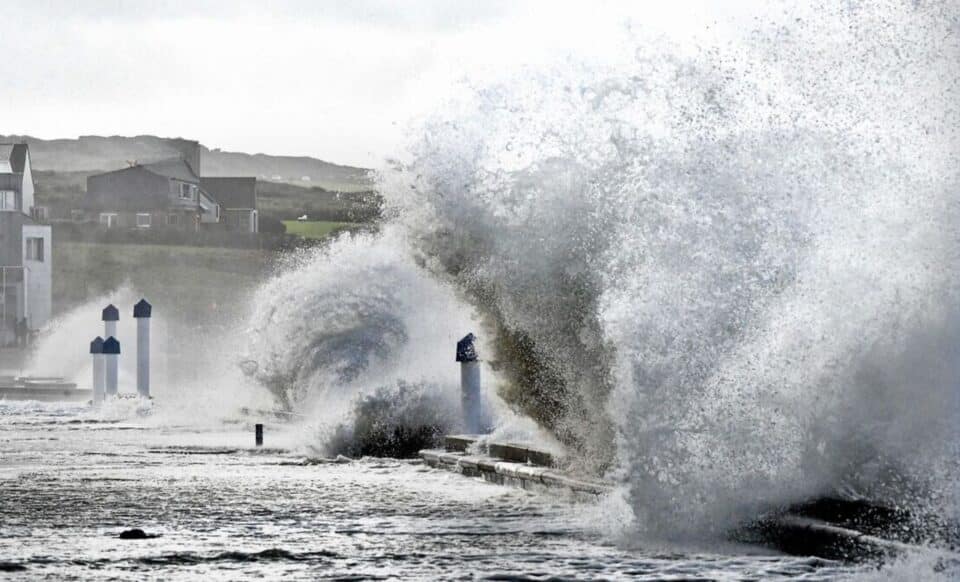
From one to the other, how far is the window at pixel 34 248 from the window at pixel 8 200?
1.74 m

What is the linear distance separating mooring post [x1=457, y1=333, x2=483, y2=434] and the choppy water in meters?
1.11

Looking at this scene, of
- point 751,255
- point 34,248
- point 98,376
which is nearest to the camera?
point 751,255

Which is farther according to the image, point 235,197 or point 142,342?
point 235,197

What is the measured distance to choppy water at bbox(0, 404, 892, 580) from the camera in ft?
38.6

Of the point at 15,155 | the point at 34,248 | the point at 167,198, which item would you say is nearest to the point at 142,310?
the point at 34,248

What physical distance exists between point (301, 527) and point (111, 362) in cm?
2672

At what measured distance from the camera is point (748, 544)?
41.3ft

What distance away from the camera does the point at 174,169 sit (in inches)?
4109

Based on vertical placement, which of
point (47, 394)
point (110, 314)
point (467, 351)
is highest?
point (110, 314)

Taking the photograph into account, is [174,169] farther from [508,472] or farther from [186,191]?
[508,472]

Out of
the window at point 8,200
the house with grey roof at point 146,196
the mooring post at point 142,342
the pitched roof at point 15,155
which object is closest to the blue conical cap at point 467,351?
the mooring post at point 142,342

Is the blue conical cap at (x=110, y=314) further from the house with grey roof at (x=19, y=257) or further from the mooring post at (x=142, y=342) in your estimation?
the house with grey roof at (x=19, y=257)

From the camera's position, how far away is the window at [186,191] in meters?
105

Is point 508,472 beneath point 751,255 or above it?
beneath
